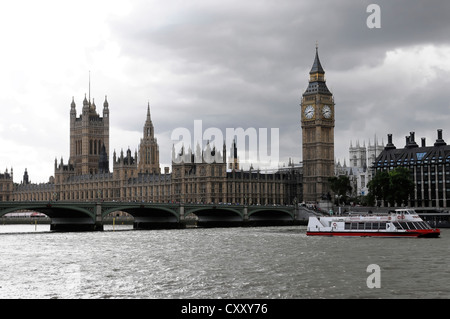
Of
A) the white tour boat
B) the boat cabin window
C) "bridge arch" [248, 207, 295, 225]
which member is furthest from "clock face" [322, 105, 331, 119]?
the boat cabin window

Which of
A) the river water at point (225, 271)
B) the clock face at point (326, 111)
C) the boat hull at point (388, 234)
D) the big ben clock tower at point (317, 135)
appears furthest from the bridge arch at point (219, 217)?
the river water at point (225, 271)

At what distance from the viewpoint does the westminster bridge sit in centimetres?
8314

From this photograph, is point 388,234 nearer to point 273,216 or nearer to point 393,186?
point 393,186

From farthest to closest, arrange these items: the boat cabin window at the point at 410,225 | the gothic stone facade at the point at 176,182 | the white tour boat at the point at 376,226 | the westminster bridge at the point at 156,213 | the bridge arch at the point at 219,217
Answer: the gothic stone facade at the point at 176,182
the bridge arch at the point at 219,217
the westminster bridge at the point at 156,213
the boat cabin window at the point at 410,225
the white tour boat at the point at 376,226

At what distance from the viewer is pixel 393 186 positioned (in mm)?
111000

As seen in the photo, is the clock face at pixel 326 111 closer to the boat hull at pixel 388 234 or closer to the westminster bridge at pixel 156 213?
the westminster bridge at pixel 156 213

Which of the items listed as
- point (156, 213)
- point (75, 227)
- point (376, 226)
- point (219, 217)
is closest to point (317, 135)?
point (219, 217)

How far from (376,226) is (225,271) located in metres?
35.3

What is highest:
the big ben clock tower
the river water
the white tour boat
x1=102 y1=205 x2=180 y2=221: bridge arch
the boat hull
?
the big ben clock tower

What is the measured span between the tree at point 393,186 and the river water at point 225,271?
55081mm

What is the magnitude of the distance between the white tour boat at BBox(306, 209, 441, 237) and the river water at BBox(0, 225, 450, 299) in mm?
9314

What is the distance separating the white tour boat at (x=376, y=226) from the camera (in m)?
66.5

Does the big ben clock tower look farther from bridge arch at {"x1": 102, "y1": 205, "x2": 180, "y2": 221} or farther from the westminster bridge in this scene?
bridge arch at {"x1": 102, "y1": 205, "x2": 180, "y2": 221}
